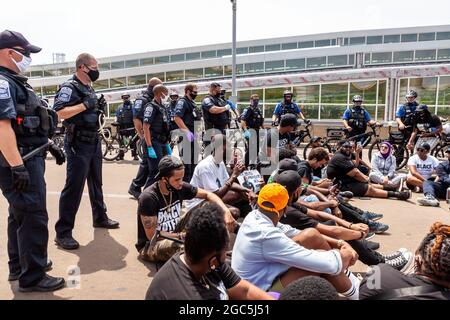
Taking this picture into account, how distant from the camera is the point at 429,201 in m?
6.18

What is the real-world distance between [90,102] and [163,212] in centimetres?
143

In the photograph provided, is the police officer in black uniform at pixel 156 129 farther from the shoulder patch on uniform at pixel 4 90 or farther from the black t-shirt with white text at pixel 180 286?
the black t-shirt with white text at pixel 180 286

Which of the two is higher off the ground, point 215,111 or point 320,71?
point 320,71

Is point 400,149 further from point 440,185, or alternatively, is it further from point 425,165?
point 440,185

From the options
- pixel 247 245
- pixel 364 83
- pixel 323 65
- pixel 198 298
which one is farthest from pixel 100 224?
pixel 323 65

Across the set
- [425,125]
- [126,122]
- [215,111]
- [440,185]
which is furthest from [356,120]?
[126,122]

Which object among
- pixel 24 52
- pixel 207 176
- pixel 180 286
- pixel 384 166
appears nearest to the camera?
pixel 180 286

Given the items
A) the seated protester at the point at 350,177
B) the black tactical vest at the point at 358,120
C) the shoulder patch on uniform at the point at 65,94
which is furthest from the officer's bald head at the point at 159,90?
the black tactical vest at the point at 358,120

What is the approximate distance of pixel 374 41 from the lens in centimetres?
2808

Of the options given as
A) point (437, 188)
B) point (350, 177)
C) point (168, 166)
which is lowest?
point (437, 188)

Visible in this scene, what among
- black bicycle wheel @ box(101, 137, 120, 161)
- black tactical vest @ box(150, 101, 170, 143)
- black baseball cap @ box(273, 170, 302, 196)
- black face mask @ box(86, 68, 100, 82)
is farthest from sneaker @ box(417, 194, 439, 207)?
black bicycle wheel @ box(101, 137, 120, 161)

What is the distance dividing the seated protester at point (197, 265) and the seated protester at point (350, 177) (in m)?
4.89

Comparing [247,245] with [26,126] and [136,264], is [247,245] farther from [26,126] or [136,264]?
[26,126]

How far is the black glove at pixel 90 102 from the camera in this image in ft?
13.5
